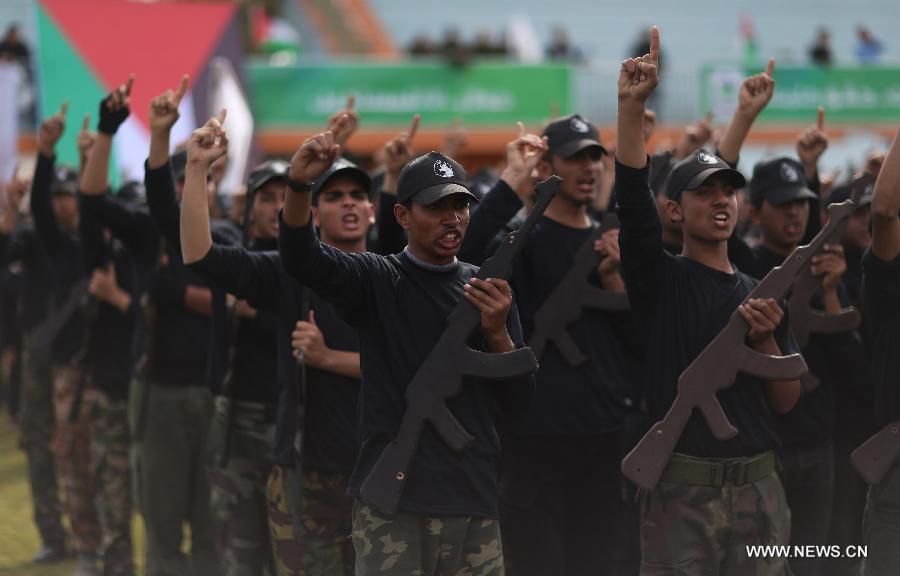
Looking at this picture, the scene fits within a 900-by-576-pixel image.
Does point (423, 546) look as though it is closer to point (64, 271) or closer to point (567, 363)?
point (567, 363)

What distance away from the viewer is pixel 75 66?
45.9 ft

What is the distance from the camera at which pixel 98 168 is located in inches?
241

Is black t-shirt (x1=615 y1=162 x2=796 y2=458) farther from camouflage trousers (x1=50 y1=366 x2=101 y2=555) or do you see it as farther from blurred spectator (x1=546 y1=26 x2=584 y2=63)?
blurred spectator (x1=546 y1=26 x2=584 y2=63)

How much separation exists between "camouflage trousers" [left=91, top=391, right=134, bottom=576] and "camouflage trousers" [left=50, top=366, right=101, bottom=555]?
0.37 m

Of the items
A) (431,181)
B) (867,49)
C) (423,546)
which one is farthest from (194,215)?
(867,49)

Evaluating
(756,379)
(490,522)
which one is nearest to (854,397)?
(756,379)

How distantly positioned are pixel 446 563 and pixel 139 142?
832 cm

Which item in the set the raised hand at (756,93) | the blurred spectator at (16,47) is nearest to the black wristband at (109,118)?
the raised hand at (756,93)

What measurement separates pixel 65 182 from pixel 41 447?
68.3 inches

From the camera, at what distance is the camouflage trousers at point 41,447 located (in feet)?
27.7

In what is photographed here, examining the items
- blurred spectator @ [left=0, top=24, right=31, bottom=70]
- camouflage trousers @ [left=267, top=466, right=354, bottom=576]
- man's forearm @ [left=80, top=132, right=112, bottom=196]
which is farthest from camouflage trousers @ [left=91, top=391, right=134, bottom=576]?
blurred spectator @ [left=0, top=24, right=31, bottom=70]

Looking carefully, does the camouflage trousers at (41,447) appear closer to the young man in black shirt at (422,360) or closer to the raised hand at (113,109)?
the raised hand at (113,109)

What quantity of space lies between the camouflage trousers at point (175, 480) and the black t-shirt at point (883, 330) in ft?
10.5

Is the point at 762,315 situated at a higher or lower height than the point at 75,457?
higher
